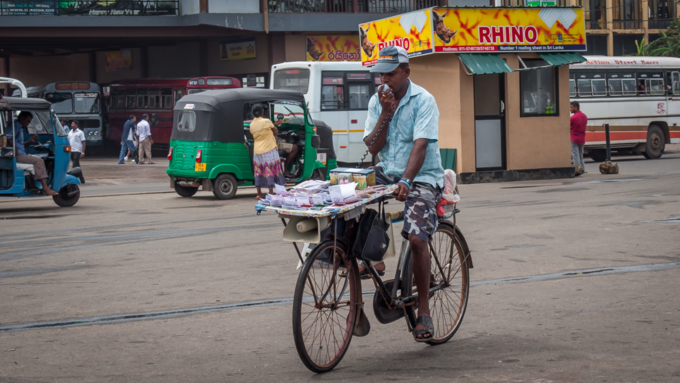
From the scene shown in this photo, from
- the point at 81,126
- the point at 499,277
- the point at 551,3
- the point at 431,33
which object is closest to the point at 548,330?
the point at 499,277

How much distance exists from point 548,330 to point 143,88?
104 feet

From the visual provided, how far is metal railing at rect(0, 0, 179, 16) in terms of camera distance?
3139 centimetres

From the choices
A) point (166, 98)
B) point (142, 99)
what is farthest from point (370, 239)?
point (142, 99)

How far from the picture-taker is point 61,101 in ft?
119

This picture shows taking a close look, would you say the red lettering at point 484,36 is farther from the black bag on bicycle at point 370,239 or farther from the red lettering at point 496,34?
the black bag on bicycle at point 370,239

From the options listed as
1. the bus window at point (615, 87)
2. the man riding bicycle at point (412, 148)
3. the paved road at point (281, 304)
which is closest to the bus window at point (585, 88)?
the bus window at point (615, 87)

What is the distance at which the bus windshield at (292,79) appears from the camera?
23.5 metres

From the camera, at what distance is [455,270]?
5.40 metres

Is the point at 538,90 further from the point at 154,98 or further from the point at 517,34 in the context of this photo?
the point at 154,98

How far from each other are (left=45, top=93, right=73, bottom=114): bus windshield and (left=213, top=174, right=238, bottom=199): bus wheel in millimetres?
22263

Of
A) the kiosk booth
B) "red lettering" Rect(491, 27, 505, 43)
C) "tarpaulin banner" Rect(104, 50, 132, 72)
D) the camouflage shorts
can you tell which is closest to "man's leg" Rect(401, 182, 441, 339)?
the camouflage shorts

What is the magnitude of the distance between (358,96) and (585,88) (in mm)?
7690

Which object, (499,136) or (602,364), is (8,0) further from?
(602,364)

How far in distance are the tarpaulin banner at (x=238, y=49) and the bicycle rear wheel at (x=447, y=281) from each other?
30171mm
